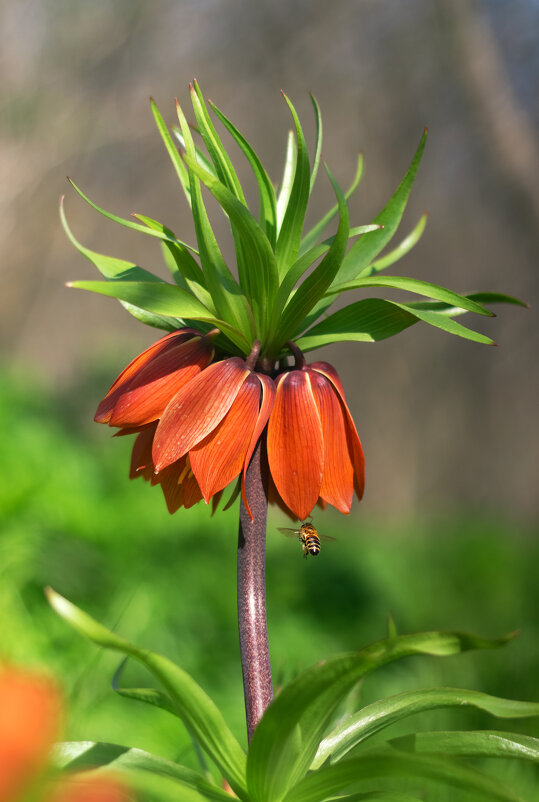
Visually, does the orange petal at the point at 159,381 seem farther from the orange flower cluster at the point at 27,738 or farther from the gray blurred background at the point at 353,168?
the gray blurred background at the point at 353,168

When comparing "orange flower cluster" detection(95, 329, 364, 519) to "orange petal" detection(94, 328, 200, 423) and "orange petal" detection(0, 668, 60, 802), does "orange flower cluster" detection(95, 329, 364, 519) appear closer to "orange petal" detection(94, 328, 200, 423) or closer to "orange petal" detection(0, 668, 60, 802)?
"orange petal" detection(94, 328, 200, 423)

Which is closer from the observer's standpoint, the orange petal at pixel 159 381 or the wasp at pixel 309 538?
the orange petal at pixel 159 381

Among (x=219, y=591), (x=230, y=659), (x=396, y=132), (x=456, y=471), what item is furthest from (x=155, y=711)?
(x=396, y=132)

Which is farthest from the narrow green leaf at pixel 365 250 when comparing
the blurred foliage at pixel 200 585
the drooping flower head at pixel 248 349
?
the blurred foliage at pixel 200 585

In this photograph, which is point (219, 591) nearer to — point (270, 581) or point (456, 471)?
point (270, 581)

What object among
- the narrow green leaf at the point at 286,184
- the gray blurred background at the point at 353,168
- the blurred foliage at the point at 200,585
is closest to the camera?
the narrow green leaf at the point at 286,184

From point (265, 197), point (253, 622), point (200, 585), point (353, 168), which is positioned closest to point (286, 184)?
point (265, 197)

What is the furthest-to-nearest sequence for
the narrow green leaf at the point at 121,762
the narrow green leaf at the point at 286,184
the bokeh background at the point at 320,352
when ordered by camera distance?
the bokeh background at the point at 320,352 → the narrow green leaf at the point at 286,184 → the narrow green leaf at the point at 121,762
